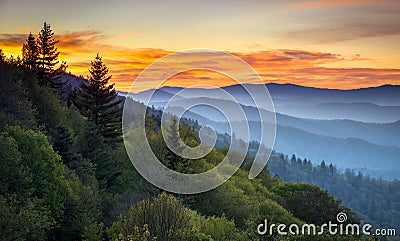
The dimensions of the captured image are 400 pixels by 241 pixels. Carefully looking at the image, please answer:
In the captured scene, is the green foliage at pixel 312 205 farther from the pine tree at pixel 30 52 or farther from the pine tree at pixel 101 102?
the pine tree at pixel 30 52

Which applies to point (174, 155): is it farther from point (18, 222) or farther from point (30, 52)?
point (18, 222)

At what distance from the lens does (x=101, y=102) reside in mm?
53500

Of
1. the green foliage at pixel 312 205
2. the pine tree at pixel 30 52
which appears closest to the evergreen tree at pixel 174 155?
the green foliage at pixel 312 205

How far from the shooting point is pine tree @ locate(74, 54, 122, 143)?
172 ft

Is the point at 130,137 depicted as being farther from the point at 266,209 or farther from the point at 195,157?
the point at 266,209

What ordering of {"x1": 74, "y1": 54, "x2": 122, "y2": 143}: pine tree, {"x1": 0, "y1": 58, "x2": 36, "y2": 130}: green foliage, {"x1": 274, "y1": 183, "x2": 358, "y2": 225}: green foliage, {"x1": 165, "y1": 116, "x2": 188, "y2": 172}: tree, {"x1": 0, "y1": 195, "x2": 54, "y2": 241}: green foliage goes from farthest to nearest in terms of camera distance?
{"x1": 74, "y1": 54, "x2": 122, "y2": 143}: pine tree, {"x1": 274, "y1": 183, "x2": 358, "y2": 225}: green foliage, {"x1": 165, "y1": 116, "x2": 188, "y2": 172}: tree, {"x1": 0, "y1": 58, "x2": 36, "y2": 130}: green foliage, {"x1": 0, "y1": 195, "x2": 54, "y2": 241}: green foliage

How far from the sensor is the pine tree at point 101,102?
172ft

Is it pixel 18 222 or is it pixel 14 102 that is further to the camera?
pixel 14 102

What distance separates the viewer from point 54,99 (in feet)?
164

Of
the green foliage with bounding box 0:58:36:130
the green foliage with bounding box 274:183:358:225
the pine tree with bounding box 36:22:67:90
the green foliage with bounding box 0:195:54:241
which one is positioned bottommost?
the green foliage with bounding box 274:183:358:225

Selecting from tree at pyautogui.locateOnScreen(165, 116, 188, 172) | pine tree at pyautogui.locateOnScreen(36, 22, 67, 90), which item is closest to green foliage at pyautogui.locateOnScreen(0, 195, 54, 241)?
tree at pyautogui.locateOnScreen(165, 116, 188, 172)

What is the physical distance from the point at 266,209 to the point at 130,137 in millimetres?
17177

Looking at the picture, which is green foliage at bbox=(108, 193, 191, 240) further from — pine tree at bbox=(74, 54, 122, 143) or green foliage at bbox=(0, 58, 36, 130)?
pine tree at bbox=(74, 54, 122, 143)

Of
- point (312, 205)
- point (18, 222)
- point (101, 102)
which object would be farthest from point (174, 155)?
point (18, 222)
